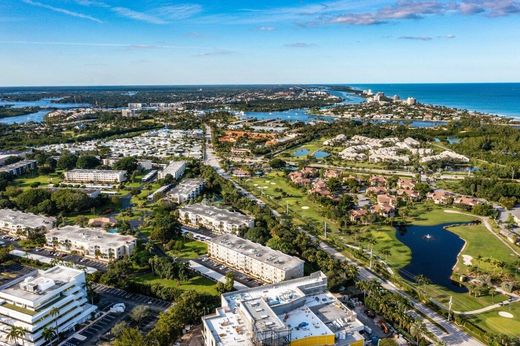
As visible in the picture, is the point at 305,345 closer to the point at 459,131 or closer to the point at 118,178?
the point at 118,178

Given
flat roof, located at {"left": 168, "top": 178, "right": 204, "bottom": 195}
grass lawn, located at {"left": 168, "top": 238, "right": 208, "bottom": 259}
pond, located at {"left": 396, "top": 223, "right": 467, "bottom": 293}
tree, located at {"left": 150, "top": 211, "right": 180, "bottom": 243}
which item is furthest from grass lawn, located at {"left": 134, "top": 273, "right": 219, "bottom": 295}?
flat roof, located at {"left": 168, "top": 178, "right": 204, "bottom": 195}

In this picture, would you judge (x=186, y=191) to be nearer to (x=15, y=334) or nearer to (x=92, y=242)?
(x=92, y=242)

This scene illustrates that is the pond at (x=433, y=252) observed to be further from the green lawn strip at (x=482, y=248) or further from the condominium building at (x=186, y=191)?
the condominium building at (x=186, y=191)

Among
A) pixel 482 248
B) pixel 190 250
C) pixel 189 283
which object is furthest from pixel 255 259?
pixel 482 248

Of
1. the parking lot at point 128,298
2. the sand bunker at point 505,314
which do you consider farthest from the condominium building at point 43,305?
the sand bunker at point 505,314

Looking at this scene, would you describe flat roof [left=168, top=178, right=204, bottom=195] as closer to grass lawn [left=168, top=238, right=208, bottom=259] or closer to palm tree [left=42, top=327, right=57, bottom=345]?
grass lawn [left=168, top=238, right=208, bottom=259]

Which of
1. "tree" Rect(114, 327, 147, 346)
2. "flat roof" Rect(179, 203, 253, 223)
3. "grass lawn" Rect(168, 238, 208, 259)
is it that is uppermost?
"flat roof" Rect(179, 203, 253, 223)
